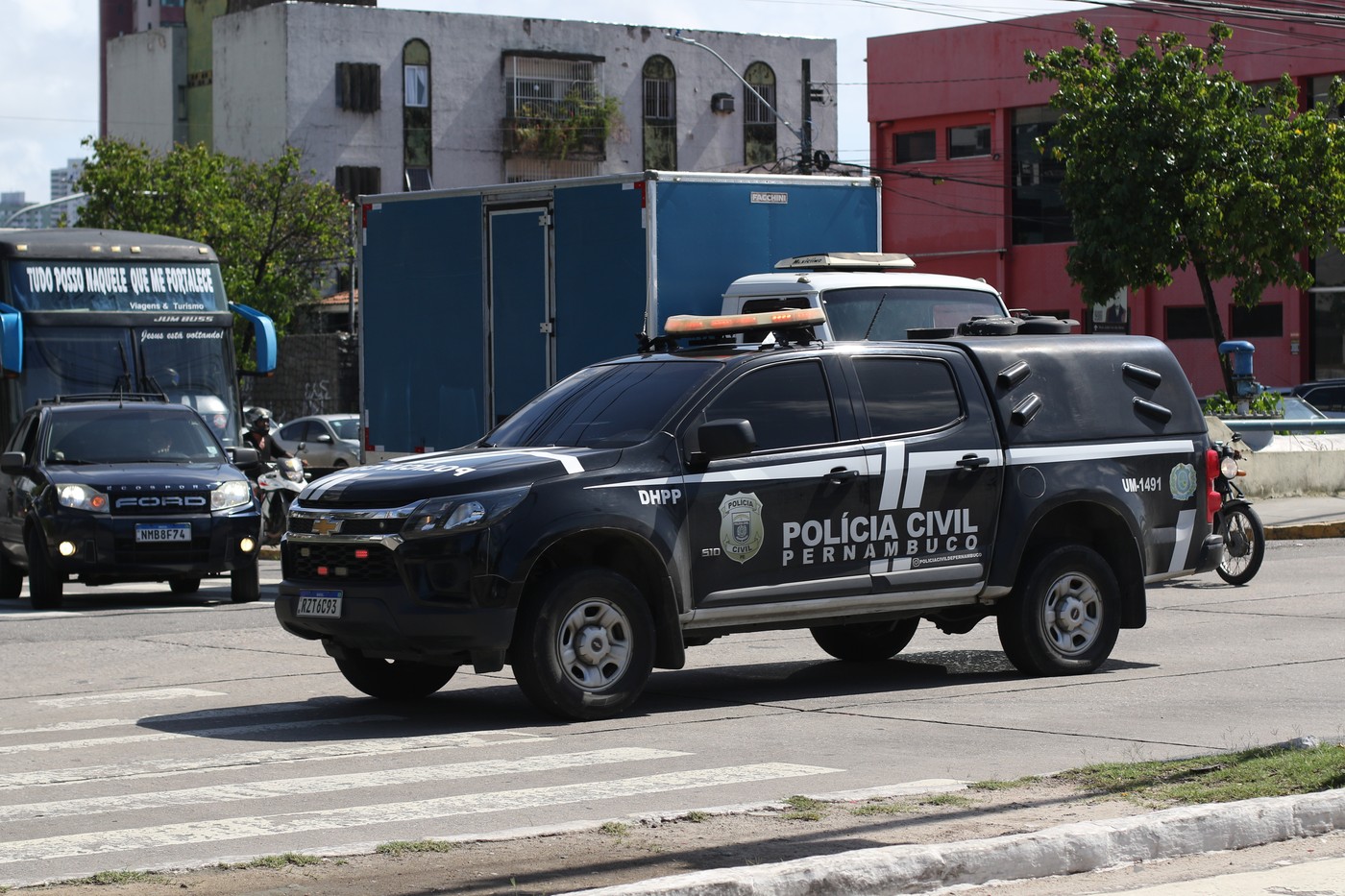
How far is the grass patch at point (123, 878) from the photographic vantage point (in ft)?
20.8

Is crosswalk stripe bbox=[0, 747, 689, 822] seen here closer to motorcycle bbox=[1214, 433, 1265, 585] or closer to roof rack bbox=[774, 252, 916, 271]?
roof rack bbox=[774, 252, 916, 271]

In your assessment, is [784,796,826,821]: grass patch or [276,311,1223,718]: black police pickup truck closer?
[784,796,826,821]: grass patch

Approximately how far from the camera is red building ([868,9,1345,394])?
1756 inches

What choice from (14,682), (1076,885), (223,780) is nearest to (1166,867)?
(1076,885)

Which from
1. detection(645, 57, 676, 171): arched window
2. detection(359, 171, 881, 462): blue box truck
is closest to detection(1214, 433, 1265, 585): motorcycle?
detection(359, 171, 881, 462): blue box truck

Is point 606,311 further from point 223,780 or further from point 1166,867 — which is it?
point 1166,867

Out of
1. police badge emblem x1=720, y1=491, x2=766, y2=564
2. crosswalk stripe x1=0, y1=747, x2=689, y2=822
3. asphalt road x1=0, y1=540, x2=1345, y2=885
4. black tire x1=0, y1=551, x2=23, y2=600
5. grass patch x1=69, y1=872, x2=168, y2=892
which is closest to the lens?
grass patch x1=69, y1=872, x2=168, y2=892

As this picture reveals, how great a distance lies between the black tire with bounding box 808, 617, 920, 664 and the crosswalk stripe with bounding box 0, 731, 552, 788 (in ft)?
10.5

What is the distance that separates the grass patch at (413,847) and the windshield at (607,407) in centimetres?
352

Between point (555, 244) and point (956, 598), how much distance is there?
7.21m

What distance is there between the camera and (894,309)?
16.2 meters

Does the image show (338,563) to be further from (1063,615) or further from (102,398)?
(102,398)

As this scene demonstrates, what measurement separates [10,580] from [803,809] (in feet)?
42.9

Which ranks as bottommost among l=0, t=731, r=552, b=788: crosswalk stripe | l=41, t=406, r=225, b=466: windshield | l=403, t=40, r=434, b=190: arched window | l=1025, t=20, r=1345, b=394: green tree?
l=0, t=731, r=552, b=788: crosswalk stripe
